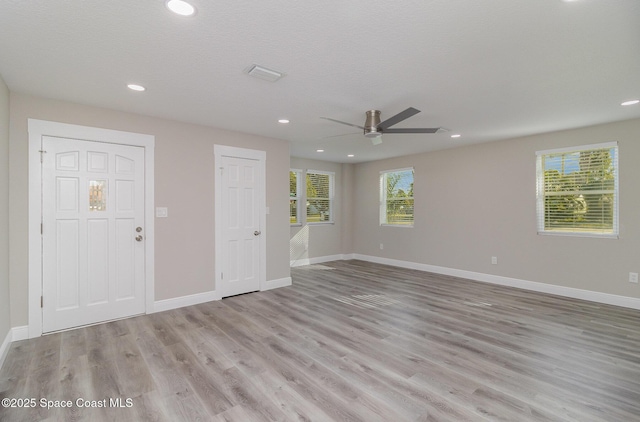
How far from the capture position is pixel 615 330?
3.27 metres

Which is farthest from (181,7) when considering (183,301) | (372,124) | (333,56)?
(183,301)

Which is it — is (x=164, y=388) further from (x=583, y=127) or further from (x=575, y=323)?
(x=583, y=127)

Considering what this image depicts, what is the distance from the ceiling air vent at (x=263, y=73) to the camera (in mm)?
2531

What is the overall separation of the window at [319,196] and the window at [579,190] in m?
4.35

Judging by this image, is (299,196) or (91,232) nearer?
(91,232)

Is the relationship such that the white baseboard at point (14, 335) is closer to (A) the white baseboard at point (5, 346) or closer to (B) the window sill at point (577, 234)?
(A) the white baseboard at point (5, 346)

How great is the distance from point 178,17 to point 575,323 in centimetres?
488

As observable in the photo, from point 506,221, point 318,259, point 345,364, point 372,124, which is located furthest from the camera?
point 318,259

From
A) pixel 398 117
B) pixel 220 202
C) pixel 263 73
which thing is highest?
pixel 263 73

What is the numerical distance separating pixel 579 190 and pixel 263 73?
4.90 metres

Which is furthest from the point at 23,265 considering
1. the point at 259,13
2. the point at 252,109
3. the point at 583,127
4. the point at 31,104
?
Result: the point at 583,127

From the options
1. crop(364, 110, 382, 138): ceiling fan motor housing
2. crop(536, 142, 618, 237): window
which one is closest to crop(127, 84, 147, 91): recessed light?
crop(364, 110, 382, 138): ceiling fan motor housing

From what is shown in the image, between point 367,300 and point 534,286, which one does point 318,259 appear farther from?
point 534,286

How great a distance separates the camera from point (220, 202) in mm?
4500
